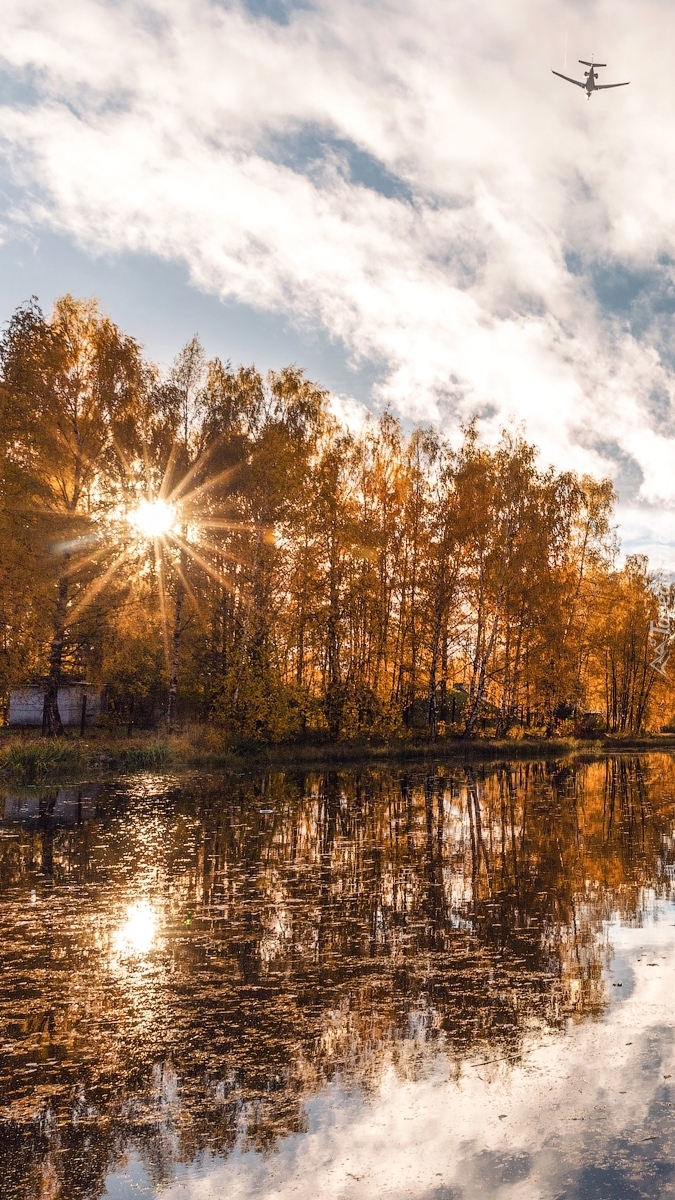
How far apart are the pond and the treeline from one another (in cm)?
1456

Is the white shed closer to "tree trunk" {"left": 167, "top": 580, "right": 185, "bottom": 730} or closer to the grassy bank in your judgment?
the grassy bank

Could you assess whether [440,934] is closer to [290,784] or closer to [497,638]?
[290,784]

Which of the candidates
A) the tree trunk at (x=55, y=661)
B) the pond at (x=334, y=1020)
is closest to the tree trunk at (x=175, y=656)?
the tree trunk at (x=55, y=661)

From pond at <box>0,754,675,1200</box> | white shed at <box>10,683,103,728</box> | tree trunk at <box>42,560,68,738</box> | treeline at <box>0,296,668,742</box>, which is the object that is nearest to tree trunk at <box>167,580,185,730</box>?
treeline at <box>0,296,668,742</box>

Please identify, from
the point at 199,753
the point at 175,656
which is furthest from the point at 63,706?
the point at 199,753

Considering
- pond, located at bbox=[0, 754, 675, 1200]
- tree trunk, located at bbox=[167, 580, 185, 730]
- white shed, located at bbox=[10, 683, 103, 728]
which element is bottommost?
pond, located at bbox=[0, 754, 675, 1200]

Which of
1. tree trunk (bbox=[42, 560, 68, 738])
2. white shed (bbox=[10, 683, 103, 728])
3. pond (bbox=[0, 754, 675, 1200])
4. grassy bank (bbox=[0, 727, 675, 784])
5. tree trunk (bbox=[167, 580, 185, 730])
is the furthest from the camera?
white shed (bbox=[10, 683, 103, 728])

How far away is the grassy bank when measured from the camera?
71.4 feet

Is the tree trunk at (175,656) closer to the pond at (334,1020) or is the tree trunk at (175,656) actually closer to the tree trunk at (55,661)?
the tree trunk at (55,661)

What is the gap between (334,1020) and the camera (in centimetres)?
578

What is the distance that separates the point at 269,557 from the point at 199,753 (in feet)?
27.5

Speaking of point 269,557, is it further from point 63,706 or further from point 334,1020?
point 334,1020

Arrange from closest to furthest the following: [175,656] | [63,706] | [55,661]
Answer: [55,661] → [175,656] → [63,706]

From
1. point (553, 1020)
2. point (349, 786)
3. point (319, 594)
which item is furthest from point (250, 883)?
point (319, 594)
